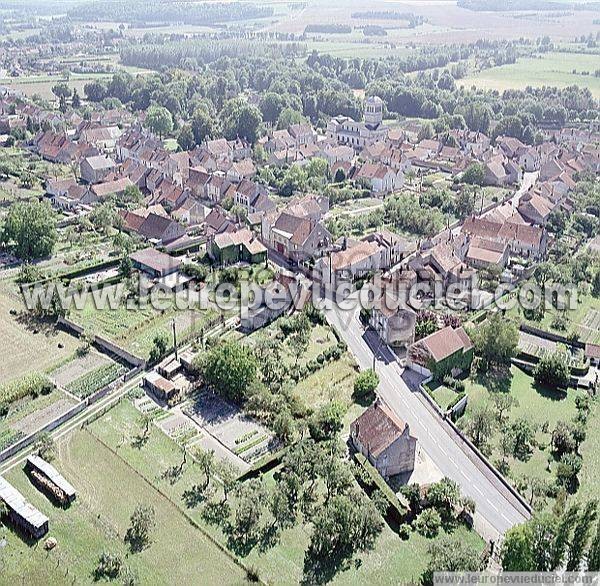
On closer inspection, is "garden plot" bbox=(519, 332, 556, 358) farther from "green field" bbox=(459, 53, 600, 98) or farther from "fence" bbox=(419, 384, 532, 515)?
"green field" bbox=(459, 53, 600, 98)

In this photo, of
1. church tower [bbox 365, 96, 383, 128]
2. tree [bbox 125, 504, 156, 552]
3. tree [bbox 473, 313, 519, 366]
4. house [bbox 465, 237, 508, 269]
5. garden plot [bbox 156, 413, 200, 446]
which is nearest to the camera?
tree [bbox 125, 504, 156, 552]

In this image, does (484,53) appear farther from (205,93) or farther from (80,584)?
(80,584)

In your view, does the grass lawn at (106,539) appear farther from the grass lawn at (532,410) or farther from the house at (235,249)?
the house at (235,249)

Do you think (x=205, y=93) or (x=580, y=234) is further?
(x=205, y=93)

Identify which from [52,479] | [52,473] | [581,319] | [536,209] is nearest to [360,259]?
[581,319]

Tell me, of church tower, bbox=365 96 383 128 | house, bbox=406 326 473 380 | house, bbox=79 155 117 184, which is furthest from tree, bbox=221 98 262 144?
house, bbox=406 326 473 380

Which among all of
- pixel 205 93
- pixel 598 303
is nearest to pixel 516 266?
pixel 598 303
